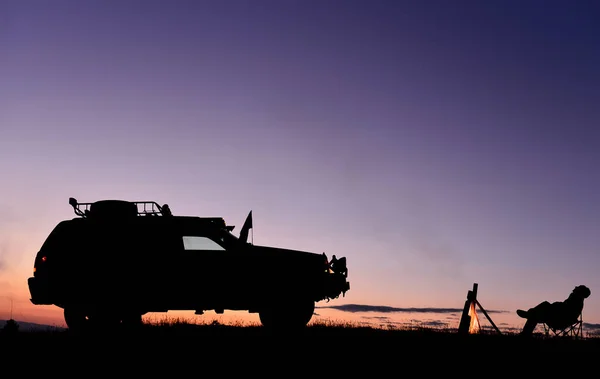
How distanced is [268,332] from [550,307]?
8.76 m

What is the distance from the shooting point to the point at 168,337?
11.7 metres

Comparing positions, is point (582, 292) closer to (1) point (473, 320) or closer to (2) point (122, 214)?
(1) point (473, 320)

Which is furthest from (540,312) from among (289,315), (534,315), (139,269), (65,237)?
(65,237)

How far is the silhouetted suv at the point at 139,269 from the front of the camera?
40.6 feet

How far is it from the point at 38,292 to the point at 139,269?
1.85 meters

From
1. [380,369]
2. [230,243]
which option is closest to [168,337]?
[230,243]

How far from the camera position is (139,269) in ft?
41.2

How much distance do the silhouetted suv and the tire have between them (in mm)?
428

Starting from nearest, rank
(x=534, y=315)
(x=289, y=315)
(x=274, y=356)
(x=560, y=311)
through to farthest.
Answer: (x=274, y=356)
(x=289, y=315)
(x=534, y=315)
(x=560, y=311)

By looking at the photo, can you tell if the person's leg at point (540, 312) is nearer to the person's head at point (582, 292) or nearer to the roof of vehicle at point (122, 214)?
the person's head at point (582, 292)

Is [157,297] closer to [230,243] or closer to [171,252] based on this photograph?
[171,252]

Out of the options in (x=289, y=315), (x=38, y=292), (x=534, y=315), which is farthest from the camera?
(x=534, y=315)

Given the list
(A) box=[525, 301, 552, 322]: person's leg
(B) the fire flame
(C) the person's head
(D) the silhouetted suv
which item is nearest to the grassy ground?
(D) the silhouetted suv

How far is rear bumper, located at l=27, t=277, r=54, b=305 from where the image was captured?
12.3 m
